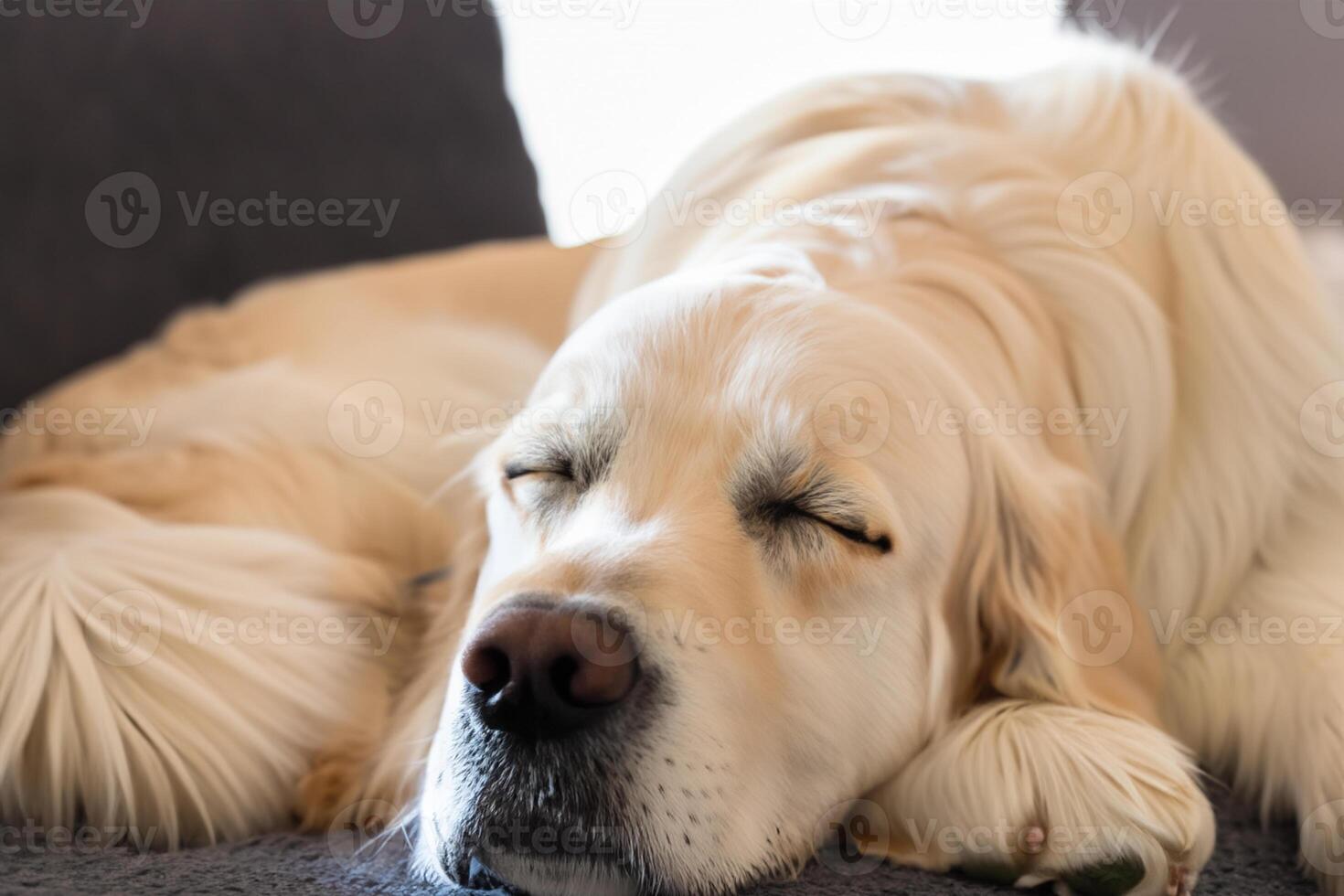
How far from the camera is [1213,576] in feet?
5.81

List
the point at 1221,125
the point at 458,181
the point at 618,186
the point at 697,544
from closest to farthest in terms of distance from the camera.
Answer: the point at 697,544 → the point at 1221,125 → the point at 618,186 → the point at 458,181

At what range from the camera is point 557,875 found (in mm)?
1158

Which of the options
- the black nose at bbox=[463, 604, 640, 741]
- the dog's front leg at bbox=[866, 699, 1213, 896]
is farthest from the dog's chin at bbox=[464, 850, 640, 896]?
the dog's front leg at bbox=[866, 699, 1213, 896]

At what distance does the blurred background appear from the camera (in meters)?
2.51

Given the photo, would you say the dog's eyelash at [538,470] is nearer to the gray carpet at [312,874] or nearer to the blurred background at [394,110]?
the gray carpet at [312,874]

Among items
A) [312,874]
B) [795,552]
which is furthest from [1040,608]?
[312,874]

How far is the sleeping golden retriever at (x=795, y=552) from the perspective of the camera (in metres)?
1.22

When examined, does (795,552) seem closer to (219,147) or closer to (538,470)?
(538,470)

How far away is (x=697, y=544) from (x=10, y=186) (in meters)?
1.88

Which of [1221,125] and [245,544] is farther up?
[1221,125]

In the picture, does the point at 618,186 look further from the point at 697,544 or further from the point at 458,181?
the point at 697,544

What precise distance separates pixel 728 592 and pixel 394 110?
6.96 ft

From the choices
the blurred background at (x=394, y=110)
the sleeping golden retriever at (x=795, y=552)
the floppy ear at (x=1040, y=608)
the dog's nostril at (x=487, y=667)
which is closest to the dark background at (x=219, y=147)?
the blurred background at (x=394, y=110)

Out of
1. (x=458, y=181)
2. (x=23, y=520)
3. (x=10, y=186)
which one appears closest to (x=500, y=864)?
Answer: (x=23, y=520)
